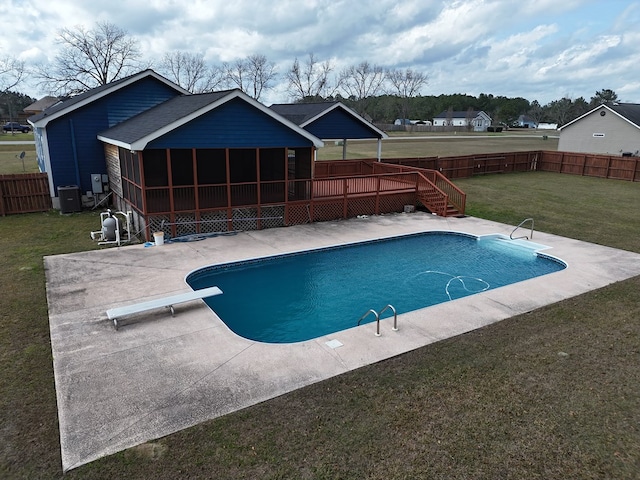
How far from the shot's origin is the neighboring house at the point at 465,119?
3959 inches

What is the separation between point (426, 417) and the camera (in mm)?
5453

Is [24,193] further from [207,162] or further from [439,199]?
[439,199]

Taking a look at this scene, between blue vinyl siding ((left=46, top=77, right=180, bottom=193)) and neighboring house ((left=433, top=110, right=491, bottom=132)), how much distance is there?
92.5 m

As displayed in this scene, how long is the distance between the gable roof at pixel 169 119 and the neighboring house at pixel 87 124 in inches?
40.8

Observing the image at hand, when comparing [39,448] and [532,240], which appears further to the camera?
[532,240]

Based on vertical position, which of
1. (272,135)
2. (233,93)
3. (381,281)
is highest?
(233,93)

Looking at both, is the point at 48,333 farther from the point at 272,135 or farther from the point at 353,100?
the point at 353,100

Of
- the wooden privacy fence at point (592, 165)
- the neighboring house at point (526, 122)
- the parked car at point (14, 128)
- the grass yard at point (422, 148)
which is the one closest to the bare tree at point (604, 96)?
the neighboring house at point (526, 122)

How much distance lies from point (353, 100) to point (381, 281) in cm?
8791

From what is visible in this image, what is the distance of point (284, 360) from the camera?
6.76m

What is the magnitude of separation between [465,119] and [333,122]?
91725mm

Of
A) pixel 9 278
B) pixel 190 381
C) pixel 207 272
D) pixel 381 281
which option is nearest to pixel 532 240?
pixel 381 281

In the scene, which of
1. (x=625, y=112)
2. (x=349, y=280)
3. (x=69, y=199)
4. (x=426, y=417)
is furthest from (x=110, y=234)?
(x=625, y=112)

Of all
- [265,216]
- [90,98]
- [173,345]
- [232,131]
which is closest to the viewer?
[173,345]
